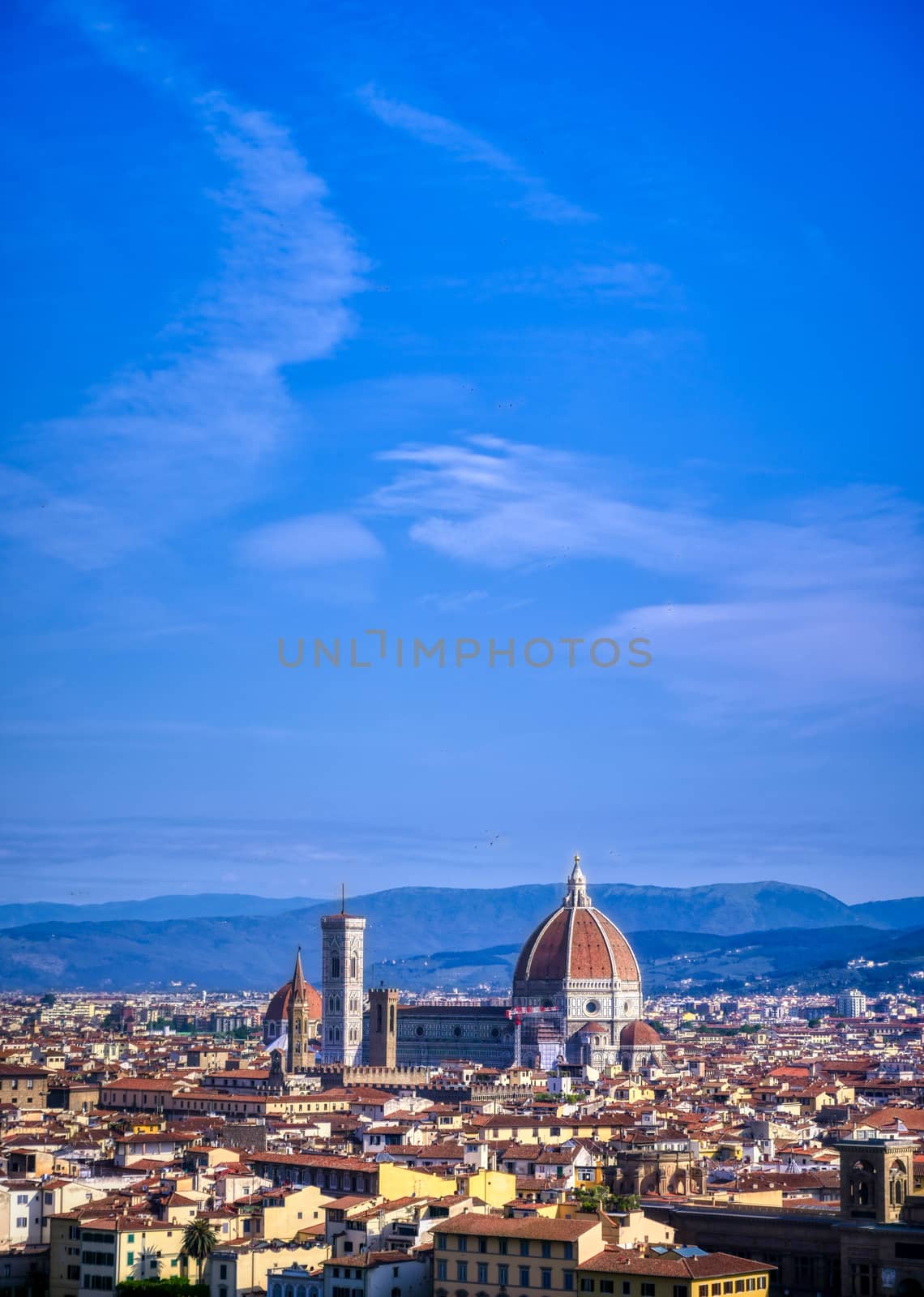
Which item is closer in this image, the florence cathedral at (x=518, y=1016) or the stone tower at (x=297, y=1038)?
the stone tower at (x=297, y=1038)

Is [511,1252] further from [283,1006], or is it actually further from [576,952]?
[283,1006]

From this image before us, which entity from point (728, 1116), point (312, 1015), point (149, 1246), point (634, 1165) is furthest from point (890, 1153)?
point (312, 1015)

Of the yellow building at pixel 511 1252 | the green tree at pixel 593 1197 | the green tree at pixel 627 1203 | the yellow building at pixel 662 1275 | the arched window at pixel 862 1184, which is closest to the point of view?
the yellow building at pixel 662 1275

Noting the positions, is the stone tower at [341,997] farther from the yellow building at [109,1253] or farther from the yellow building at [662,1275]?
the yellow building at [662,1275]

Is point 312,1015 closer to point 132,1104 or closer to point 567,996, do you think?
point 567,996

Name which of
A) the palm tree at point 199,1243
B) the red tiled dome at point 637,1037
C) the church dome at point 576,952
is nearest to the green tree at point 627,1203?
the palm tree at point 199,1243

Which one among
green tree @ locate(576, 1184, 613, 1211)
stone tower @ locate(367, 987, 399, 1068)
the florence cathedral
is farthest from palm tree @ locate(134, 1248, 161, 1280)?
stone tower @ locate(367, 987, 399, 1068)

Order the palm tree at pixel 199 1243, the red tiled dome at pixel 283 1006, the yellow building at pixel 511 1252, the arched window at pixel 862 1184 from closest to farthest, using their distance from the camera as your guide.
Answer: the yellow building at pixel 511 1252
the arched window at pixel 862 1184
the palm tree at pixel 199 1243
the red tiled dome at pixel 283 1006
